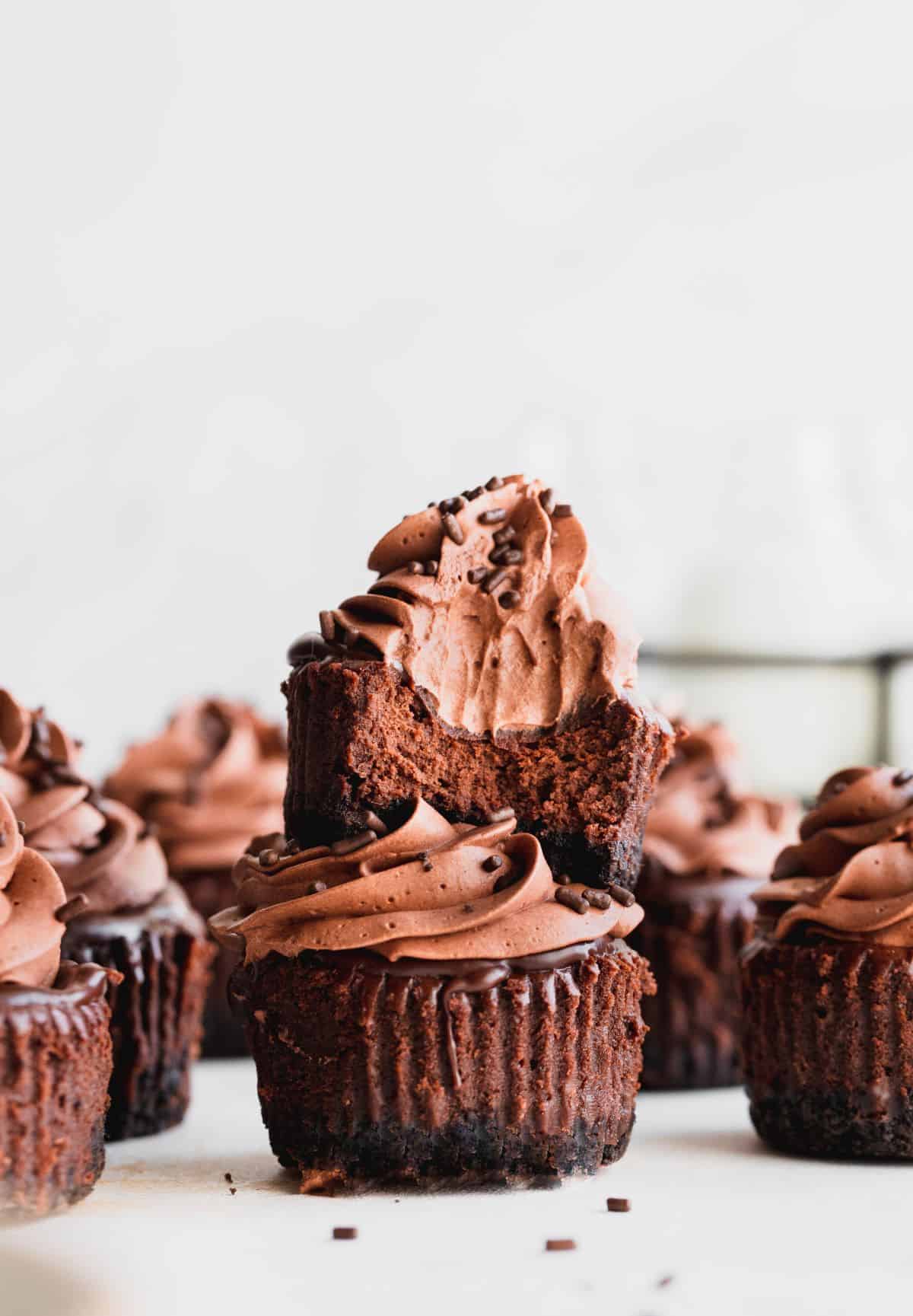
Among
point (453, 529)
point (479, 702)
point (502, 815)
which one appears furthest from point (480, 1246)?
point (453, 529)

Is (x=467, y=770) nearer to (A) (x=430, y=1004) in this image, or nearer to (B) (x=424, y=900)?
(B) (x=424, y=900)

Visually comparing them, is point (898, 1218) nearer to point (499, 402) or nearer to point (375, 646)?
point (375, 646)

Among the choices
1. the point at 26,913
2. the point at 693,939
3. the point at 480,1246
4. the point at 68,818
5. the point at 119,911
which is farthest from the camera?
the point at 693,939

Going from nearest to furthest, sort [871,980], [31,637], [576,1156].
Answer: [576,1156]
[871,980]
[31,637]

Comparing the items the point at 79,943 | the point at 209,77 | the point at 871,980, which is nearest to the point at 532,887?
the point at 871,980

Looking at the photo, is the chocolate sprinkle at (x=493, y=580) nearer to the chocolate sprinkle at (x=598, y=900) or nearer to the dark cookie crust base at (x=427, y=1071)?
the chocolate sprinkle at (x=598, y=900)

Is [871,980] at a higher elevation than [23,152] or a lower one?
lower

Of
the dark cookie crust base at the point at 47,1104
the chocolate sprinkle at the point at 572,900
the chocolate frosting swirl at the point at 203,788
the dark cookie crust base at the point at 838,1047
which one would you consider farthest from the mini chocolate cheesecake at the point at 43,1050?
the chocolate frosting swirl at the point at 203,788

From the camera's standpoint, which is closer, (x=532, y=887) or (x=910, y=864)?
(x=532, y=887)
